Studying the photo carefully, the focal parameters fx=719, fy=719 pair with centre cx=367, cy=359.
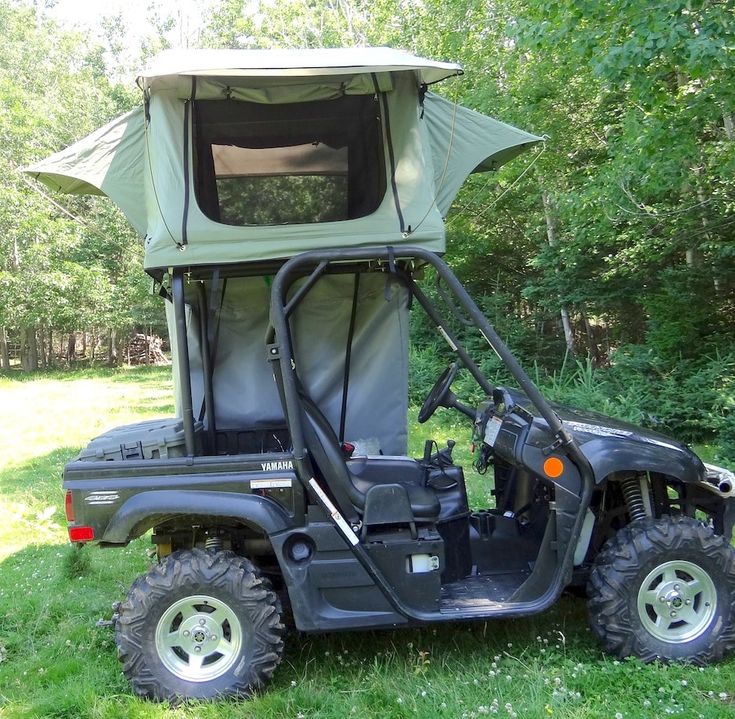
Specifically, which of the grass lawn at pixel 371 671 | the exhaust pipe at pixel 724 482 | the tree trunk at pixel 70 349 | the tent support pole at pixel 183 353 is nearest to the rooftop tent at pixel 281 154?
the tent support pole at pixel 183 353

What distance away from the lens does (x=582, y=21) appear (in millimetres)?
6625

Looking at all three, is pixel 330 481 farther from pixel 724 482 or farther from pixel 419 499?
pixel 724 482

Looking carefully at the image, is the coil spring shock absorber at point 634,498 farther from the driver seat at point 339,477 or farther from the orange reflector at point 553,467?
the driver seat at point 339,477

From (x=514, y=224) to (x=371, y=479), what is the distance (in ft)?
41.3

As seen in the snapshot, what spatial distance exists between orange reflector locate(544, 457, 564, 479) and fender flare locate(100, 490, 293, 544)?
126cm

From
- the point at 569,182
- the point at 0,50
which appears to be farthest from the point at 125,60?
the point at 569,182

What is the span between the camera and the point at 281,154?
4.24 m

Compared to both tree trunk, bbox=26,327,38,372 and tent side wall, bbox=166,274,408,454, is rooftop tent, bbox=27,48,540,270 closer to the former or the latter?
tent side wall, bbox=166,274,408,454

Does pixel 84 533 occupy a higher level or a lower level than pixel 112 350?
higher

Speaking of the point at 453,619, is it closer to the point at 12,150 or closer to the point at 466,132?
the point at 466,132

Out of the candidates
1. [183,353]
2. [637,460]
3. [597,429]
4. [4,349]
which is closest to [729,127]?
[597,429]

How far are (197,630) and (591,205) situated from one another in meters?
7.73

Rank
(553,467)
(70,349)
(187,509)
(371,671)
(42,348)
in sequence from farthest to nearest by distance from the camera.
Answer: (70,349) → (42,348) → (371,671) → (553,467) → (187,509)

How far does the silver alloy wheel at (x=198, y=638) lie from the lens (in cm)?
331
